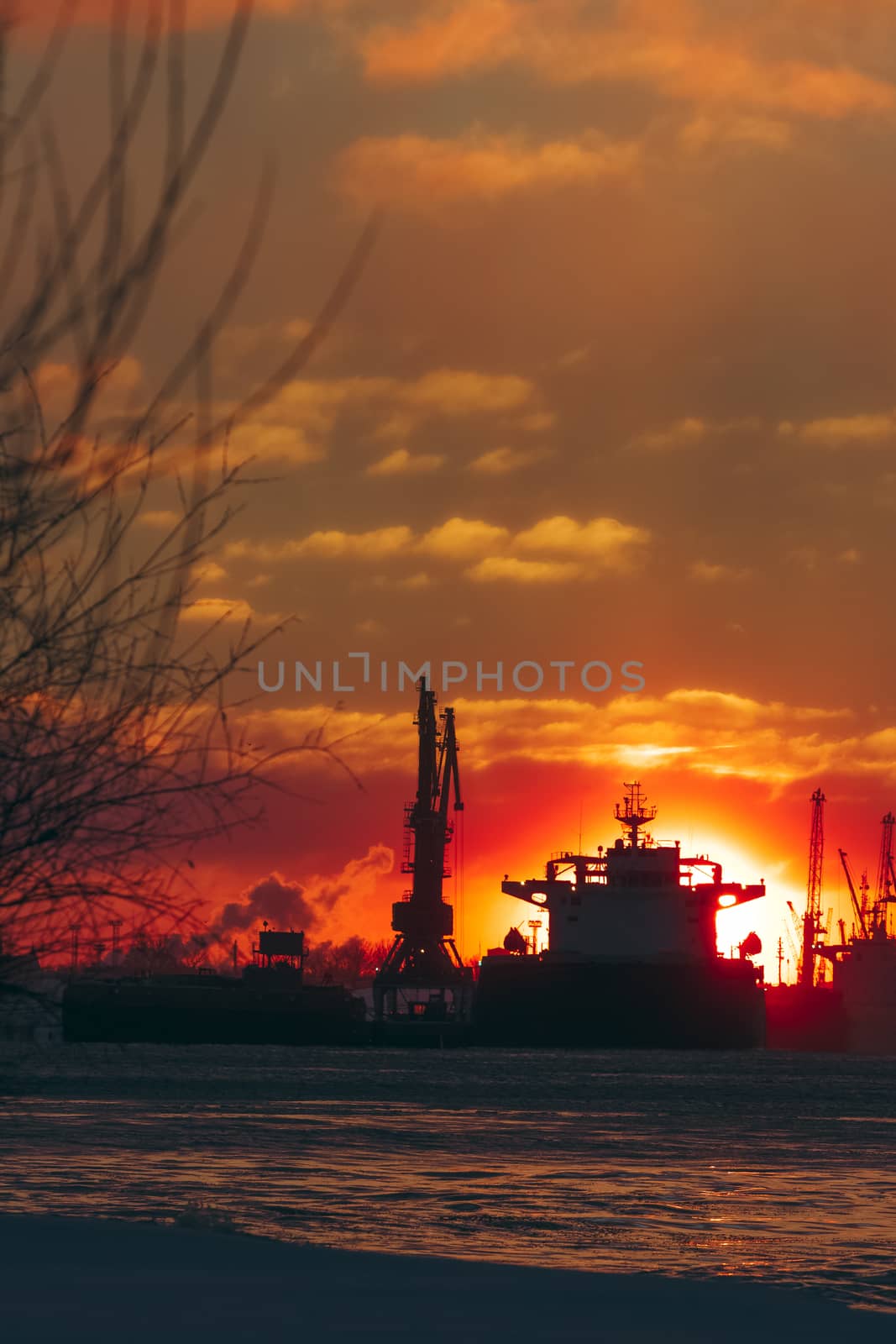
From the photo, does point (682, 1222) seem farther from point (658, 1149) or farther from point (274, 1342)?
point (658, 1149)

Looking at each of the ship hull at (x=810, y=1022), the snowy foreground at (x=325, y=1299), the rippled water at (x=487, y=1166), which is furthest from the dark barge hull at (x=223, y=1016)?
the snowy foreground at (x=325, y=1299)

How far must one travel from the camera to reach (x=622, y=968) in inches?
3984

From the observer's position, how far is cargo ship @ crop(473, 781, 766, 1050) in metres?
101

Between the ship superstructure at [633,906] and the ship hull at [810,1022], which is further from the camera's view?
the ship hull at [810,1022]

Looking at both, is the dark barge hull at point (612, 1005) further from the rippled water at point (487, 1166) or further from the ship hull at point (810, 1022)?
the ship hull at point (810, 1022)

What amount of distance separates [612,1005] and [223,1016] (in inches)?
1147

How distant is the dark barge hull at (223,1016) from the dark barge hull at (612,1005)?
14.8 metres

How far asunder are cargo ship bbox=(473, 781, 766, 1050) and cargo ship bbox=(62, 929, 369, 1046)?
51.0 ft

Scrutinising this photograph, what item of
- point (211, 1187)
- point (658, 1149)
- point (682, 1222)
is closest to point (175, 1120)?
point (658, 1149)

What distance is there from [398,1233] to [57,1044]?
41.8 ft

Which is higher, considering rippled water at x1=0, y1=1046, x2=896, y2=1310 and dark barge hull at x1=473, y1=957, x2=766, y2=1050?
dark barge hull at x1=473, y1=957, x2=766, y2=1050

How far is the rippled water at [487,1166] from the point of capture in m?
20.7

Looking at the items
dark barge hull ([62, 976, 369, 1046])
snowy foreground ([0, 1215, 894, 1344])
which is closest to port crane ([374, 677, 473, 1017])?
dark barge hull ([62, 976, 369, 1046])

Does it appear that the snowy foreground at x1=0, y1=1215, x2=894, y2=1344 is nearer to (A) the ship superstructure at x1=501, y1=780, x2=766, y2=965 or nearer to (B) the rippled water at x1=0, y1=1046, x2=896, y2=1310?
(B) the rippled water at x1=0, y1=1046, x2=896, y2=1310
